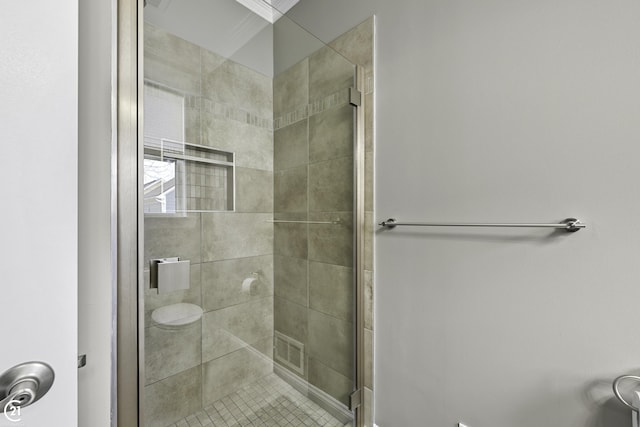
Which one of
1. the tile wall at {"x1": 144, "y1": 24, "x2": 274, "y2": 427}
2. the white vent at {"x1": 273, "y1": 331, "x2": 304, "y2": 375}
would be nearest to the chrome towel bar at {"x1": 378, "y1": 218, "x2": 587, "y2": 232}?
the tile wall at {"x1": 144, "y1": 24, "x2": 274, "y2": 427}

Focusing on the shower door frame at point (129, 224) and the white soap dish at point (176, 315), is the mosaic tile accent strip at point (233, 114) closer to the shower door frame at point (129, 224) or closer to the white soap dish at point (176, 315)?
the shower door frame at point (129, 224)

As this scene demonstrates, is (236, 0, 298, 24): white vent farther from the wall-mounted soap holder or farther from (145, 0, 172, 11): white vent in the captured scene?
the wall-mounted soap holder

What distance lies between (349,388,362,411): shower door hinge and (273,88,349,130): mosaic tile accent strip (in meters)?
1.38

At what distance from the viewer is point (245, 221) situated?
1.07 meters

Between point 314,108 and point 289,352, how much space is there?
44.6 inches

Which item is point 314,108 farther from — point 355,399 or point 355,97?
point 355,399

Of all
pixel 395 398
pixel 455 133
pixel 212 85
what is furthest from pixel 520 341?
pixel 212 85

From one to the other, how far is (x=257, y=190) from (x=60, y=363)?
0.74 m

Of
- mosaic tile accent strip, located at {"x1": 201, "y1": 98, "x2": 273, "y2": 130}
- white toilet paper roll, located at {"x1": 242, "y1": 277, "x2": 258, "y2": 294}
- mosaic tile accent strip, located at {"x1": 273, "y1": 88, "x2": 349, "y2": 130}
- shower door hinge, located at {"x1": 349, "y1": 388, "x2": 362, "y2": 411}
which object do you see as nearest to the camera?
mosaic tile accent strip, located at {"x1": 201, "y1": 98, "x2": 273, "y2": 130}

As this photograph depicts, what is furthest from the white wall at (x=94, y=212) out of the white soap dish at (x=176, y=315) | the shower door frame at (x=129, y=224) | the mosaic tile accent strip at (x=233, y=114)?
the mosaic tile accent strip at (x=233, y=114)

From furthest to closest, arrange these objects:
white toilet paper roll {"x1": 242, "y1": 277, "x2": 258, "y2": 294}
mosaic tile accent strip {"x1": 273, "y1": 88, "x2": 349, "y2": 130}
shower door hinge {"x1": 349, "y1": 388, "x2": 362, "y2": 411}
A: shower door hinge {"x1": 349, "y1": 388, "x2": 362, "y2": 411}
mosaic tile accent strip {"x1": 273, "y1": 88, "x2": 349, "y2": 130}
white toilet paper roll {"x1": 242, "y1": 277, "x2": 258, "y2": 294}

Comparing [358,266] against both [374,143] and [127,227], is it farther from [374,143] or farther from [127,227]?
[127,227]

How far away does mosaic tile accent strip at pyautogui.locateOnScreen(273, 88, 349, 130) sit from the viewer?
1176mm

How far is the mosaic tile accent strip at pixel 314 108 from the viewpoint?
118 centimetres
